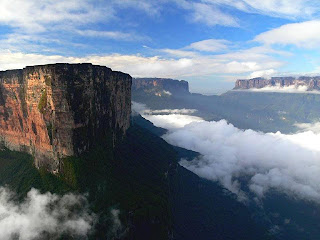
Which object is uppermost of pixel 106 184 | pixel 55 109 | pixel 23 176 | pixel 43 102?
pixel 43 102

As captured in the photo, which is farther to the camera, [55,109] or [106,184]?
[106,184]

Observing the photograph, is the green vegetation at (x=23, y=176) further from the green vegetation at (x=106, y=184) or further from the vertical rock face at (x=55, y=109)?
the vertical rock face at (x=55, y=109)

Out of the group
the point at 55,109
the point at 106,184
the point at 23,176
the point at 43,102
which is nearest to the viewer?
the point at 55,109

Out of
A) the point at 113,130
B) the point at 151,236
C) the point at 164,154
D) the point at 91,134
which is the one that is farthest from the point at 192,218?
the point at 91,134

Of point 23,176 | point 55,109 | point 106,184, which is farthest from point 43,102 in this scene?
point 106,184

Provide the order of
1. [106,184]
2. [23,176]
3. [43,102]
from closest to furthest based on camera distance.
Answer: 1. [43,102]
2. [106,184]
3. [23,176]

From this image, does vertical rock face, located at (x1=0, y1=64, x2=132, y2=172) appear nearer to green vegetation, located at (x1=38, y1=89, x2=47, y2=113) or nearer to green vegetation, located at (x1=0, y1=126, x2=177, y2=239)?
green vegetation, located at (x1=38, y1=89, x2=47, y2=113)

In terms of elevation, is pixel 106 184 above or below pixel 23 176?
below

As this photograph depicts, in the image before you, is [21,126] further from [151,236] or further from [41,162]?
[151,236]

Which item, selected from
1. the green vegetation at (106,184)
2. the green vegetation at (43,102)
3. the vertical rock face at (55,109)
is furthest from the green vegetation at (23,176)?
the green vegetation at (43,102)

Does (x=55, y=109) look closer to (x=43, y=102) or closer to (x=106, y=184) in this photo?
(x=43, y=102)
